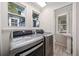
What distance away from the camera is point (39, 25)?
45.8 inches

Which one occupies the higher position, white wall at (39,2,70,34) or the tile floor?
white wall at (39,2,70,34)

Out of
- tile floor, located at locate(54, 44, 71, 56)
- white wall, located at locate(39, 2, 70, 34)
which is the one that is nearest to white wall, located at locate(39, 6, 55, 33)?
white wall, located at locate(39, 2, 70, 34)

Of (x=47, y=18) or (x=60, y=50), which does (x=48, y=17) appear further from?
(x=60, y=50)

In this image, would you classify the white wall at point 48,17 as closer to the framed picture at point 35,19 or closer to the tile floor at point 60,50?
the framed picture at point 35,19

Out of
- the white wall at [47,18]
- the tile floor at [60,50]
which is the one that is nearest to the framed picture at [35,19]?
the white wall at [47,18]

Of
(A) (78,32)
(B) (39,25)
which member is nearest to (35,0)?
(B) (39,25)

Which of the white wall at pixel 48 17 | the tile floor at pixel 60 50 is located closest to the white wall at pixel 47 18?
the white wall at pixel 48 17

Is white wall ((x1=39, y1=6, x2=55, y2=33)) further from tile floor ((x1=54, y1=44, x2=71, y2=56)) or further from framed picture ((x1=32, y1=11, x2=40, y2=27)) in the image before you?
tile floor ((x1=54, y1=44, x2=71, y2=56))

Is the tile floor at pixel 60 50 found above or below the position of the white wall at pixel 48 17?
below

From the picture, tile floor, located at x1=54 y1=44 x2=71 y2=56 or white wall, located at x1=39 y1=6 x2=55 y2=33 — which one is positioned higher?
white wall, located at x1=39 y1=6 x2=55 y2=33

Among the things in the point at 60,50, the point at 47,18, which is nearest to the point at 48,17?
the point at 47,18

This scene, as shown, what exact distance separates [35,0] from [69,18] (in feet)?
1.62

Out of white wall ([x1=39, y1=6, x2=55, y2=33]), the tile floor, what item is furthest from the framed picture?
the tile floor

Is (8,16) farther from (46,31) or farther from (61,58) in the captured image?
(61,58)
